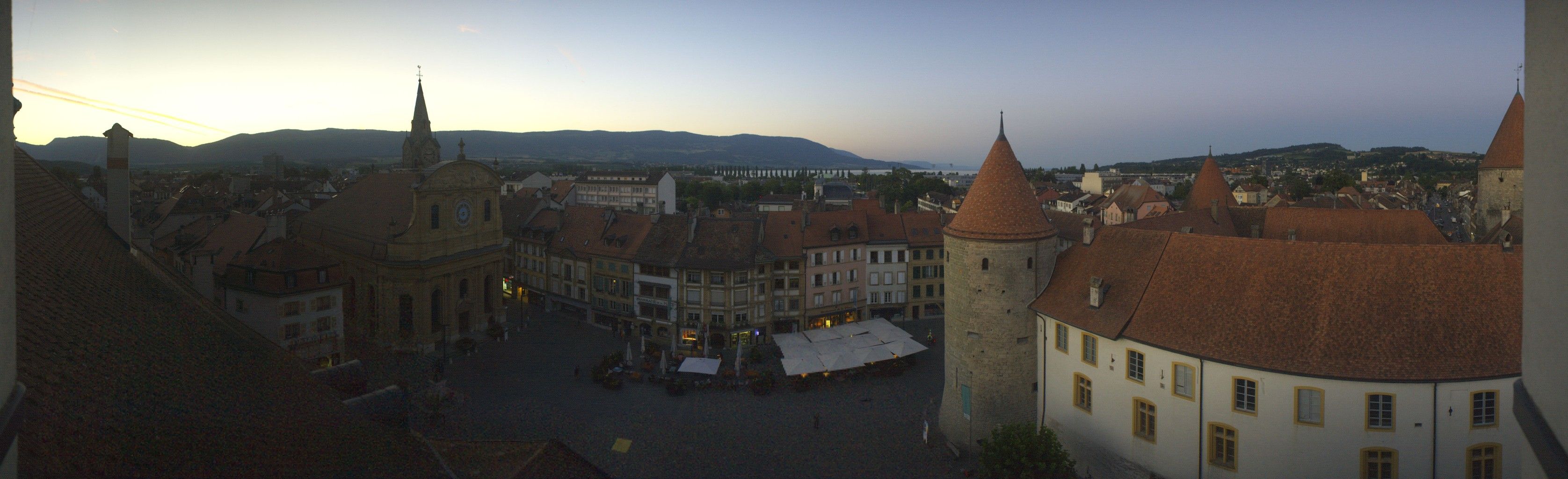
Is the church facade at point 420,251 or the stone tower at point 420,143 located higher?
the stone tower at point 420,143

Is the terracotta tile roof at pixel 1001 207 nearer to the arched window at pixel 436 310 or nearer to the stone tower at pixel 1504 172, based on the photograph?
the arched window at pixel 436 310

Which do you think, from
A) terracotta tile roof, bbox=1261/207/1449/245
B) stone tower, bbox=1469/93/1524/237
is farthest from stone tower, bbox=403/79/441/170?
stone tower, bbox=1469/93/1524/237

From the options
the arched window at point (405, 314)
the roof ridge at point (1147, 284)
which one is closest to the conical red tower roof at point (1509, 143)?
the roof ridge at point (1147, 284)

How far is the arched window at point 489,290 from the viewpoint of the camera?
44781 mm

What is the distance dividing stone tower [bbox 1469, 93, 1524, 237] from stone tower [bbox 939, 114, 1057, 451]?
31.9m

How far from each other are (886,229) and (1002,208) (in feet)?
74.8

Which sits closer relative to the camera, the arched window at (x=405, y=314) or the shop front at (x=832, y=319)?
the arched window at (x=405, y=314)

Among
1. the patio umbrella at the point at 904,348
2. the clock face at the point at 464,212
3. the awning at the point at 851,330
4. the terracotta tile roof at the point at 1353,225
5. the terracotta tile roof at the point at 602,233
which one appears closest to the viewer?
the terracotta tile roof at the point at 1353,225

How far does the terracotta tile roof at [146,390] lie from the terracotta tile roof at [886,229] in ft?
128

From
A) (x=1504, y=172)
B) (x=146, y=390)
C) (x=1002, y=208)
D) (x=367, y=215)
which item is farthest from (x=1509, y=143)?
(x=367, y=215)

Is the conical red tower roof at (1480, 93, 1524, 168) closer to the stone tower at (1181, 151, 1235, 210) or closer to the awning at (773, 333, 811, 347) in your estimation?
the stone tower at (1181, 151, 1235, 210)

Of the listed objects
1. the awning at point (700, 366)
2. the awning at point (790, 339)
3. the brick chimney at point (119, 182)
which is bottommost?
the awning at point (700, 366)

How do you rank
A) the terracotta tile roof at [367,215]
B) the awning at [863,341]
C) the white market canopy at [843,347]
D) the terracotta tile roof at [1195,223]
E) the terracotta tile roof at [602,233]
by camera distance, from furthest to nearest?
1. the terracotta tile roof at [602,233]
2. the terracotta tile roof at [367,215]
3. the terracotta tile roof at [1195,223]
4. the awning at [863,341]
5. the white market canopy at [843,347]

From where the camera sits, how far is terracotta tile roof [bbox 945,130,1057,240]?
25.7m
